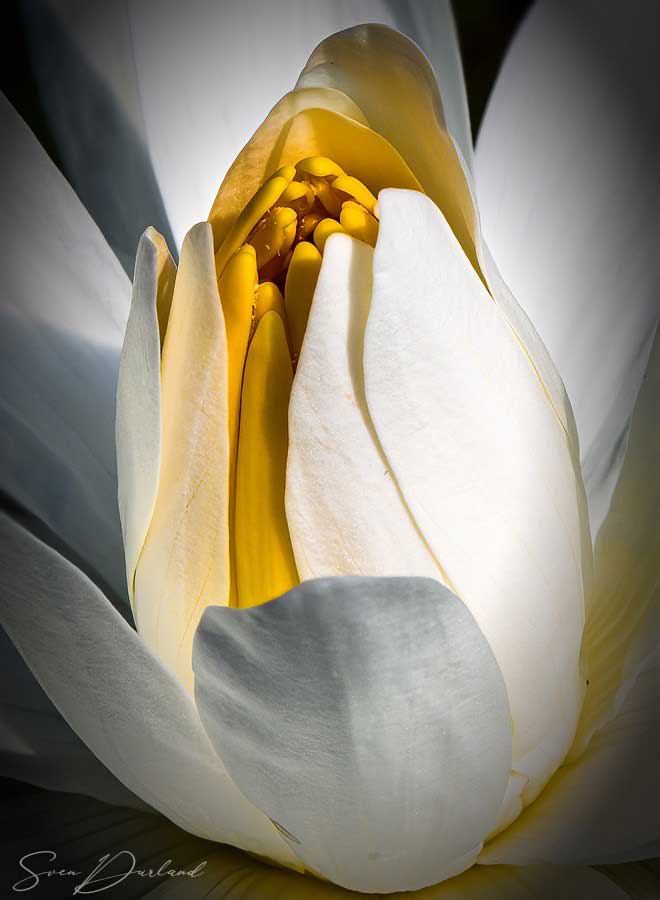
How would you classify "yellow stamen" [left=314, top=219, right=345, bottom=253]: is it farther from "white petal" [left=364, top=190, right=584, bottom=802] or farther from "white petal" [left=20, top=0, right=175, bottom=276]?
"white petal" [left=20, top=0, right=175, bottom=276]

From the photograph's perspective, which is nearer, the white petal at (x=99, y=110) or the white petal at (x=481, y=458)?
the white petal at (x=481, y=458)

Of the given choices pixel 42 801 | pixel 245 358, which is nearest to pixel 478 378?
pixel 245 358

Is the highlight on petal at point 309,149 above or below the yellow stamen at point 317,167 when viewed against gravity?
above

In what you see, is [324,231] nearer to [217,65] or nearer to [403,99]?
[403,99]

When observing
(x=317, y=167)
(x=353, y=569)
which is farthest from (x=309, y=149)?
(x=353, y=569)

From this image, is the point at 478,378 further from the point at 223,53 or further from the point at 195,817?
the point at 223,53

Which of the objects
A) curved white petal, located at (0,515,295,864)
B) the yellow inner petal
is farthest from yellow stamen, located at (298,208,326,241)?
curved white petal, located at (0,515,295,864)
